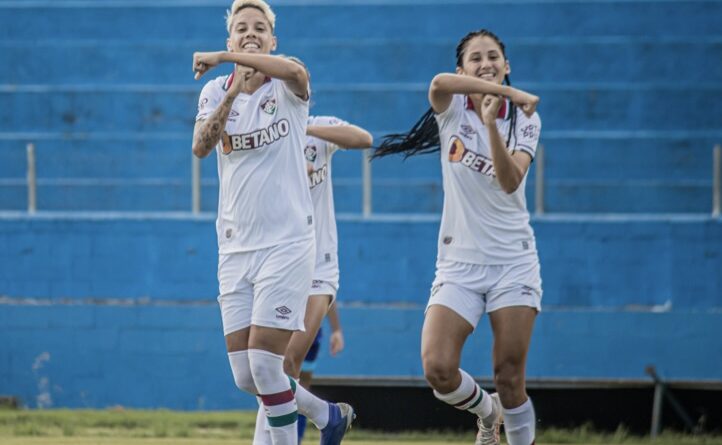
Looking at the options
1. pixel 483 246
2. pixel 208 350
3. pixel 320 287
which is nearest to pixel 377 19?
pixel 208 350

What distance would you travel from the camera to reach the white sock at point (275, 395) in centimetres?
665

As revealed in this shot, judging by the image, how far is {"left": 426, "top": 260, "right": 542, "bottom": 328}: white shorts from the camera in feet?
23.2

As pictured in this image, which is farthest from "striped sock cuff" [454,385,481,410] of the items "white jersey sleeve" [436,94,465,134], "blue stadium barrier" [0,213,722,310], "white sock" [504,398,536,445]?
"blue stadium barrier" [0,213,722,310]

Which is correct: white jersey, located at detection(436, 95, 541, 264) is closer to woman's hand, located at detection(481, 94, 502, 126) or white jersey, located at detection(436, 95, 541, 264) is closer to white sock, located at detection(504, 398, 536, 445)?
woman's hand, located at detection(481, 94, 502, 126)

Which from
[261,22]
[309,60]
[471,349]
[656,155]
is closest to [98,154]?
[309,60]

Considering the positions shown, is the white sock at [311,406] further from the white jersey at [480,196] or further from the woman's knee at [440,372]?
the white jersey at [480,196]

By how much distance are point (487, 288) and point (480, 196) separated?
44 cm

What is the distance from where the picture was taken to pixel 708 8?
54.5ft

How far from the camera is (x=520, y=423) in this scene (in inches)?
283

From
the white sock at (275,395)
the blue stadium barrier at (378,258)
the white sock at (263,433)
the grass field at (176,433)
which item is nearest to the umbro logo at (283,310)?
the white sock at (275,395)

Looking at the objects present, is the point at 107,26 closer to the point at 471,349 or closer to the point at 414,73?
the point at 414,73

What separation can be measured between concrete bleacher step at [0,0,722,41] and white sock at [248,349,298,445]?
1047 centimetres

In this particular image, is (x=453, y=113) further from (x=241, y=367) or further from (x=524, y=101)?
(x=241, y=367)

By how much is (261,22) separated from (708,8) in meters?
10.8
